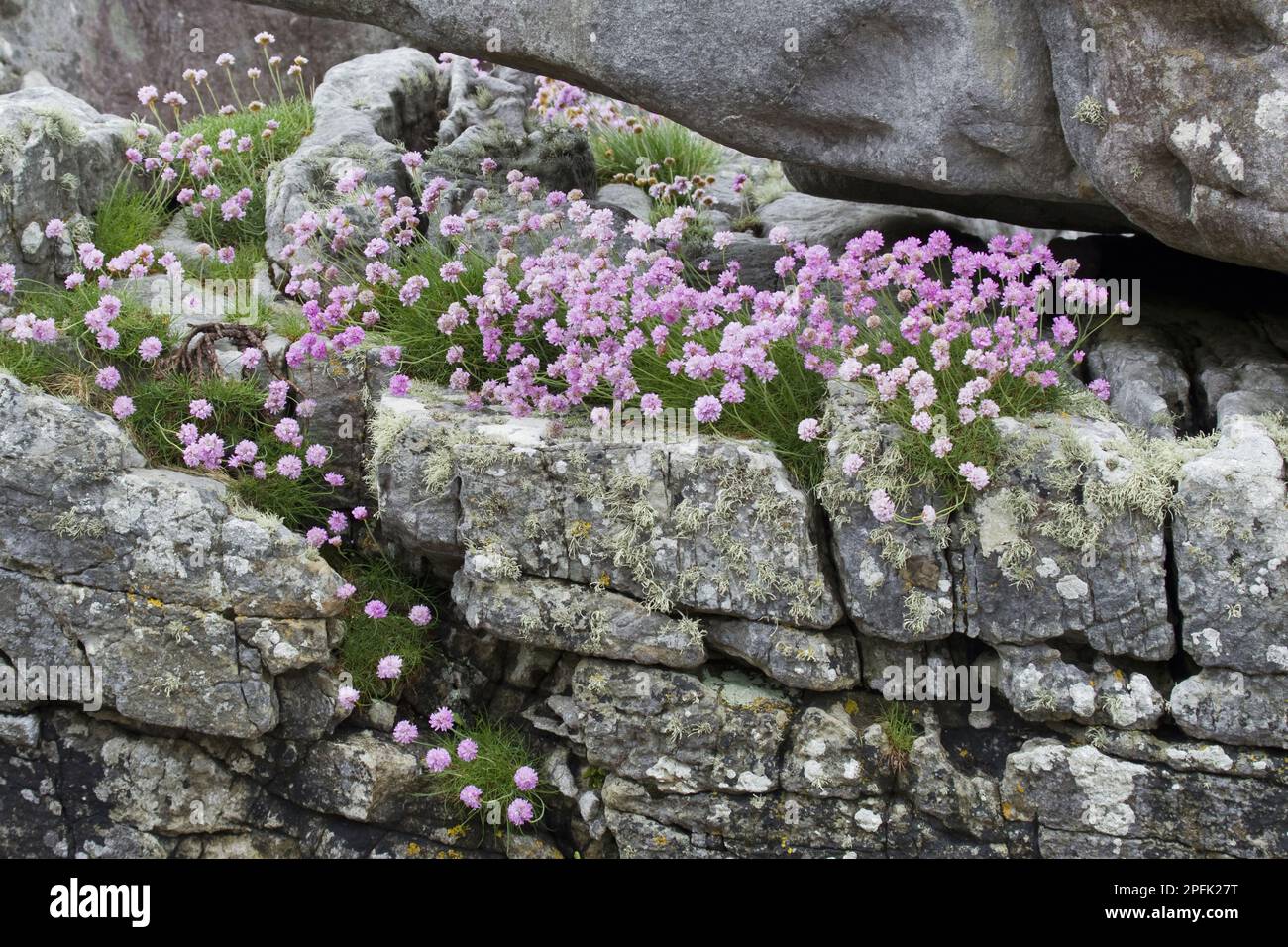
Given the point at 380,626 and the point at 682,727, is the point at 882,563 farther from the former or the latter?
the point at 380,626

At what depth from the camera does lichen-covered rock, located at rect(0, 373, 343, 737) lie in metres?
6.10

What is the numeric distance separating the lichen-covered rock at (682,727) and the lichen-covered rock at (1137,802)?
115 cm

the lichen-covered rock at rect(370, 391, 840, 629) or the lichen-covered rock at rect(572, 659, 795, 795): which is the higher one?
the lichen-covered rock at rect(370, 391, 840, 629)

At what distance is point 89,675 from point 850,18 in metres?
5.15

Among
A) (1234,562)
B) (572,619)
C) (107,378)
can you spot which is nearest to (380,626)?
(572,619)

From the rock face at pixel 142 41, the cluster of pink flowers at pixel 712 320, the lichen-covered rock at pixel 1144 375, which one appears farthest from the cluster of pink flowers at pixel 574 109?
the rock face at pixel 142 41

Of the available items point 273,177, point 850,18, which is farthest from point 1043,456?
point 273,177

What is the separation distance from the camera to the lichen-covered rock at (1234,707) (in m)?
5.65

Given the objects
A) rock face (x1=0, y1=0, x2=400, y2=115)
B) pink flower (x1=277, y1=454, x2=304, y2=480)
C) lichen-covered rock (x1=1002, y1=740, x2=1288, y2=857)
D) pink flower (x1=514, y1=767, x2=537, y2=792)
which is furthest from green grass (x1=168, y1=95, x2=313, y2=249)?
lichen-covered rock (x1=1002, y1=740, x2=1288, y2=857)

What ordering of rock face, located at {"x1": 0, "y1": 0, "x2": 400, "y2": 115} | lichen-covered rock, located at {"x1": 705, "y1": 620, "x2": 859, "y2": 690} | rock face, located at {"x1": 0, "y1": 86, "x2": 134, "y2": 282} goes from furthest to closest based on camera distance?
1. rock face, located at {"x1": 0, "y1": 0, "x2": 400, "y2": 115}
2. rock face, located at {"x1": 0, "y1": 86, "x2": 134, "y2": 282}
3. lichen-covered rock, located at {"x1": 705, "y1": 620, "x2": 859, "y2": 690}

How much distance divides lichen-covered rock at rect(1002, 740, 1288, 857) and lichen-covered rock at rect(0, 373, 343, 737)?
137 inches

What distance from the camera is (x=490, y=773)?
6.30 meters

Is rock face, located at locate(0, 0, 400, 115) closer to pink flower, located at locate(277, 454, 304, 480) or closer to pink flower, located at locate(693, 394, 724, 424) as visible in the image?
pink flower, located at locate(277, 454, 304, 480)

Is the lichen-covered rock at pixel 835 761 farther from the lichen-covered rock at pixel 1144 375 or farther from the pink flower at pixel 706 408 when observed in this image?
the lichen-covered rock at pixel 1144 375
